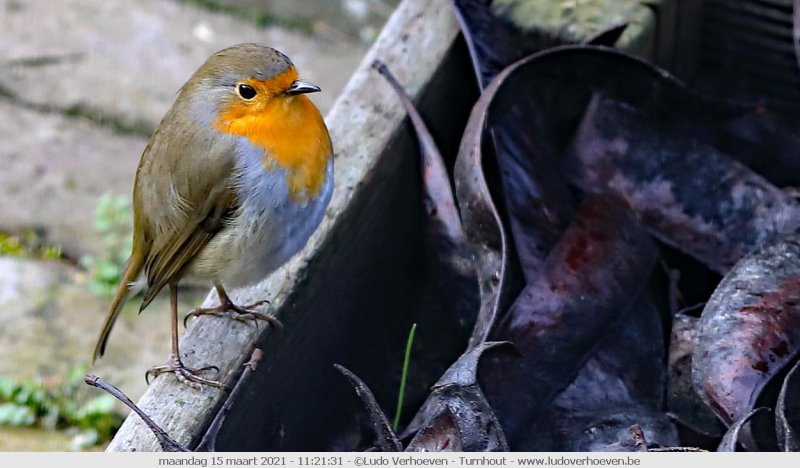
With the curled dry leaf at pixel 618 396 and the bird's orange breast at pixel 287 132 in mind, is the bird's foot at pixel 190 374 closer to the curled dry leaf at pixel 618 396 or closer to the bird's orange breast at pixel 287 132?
the bird's orange breast at pixel 287 132

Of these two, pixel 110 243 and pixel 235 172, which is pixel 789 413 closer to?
pixel 235 172

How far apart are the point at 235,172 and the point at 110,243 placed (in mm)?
1486

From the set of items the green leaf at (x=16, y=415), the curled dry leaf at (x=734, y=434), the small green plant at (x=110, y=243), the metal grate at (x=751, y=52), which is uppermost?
the metal grate at (x=751, y=52)

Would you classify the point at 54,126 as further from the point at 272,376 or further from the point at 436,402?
the point at 436,402

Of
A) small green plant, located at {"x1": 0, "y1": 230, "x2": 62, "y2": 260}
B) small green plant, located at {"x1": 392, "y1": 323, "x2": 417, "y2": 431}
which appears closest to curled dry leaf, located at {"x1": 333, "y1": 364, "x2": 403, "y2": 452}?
small green plant, located at {"x1": 392, "y1": 323, "x2": 417, "y2": 431}

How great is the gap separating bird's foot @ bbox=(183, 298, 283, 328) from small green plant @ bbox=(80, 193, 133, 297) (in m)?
1.30

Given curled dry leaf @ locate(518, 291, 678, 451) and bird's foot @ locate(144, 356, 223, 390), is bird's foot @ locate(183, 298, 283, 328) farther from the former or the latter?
curled dry leaf @ locate(518, 291, 678, 451)

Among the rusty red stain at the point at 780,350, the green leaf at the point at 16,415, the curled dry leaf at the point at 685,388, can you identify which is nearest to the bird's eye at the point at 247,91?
the curled dry leaf at the point at 685,388

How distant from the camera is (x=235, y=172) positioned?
226cm

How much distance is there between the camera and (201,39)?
169 inches

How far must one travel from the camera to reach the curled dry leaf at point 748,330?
70.6 inches

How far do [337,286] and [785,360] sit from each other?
0.84 meters

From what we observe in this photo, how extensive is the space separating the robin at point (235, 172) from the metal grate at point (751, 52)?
3.63ft
